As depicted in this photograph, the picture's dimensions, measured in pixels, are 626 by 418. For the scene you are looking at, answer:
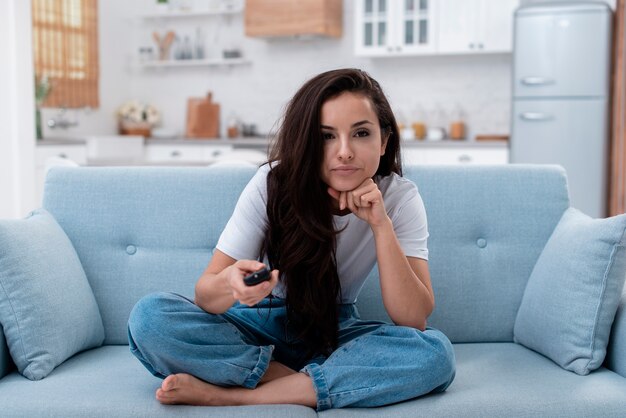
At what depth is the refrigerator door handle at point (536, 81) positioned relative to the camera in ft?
17.9

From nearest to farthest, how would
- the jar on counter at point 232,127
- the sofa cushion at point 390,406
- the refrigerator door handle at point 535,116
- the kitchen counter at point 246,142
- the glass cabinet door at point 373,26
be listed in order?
the sofa cushion at point 390,406
the refrigerator door handle at point 535,116
the kitchen counter at point 246,142
the glass cabinet door at point 373,26
the jar on counter at point 232,127

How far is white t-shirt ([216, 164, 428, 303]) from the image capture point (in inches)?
74.0

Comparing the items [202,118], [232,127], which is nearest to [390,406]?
[232,127]

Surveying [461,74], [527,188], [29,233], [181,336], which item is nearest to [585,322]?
[527,188]

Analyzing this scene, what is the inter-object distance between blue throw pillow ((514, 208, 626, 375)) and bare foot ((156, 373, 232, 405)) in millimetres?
837

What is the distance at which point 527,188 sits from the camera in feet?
7.59

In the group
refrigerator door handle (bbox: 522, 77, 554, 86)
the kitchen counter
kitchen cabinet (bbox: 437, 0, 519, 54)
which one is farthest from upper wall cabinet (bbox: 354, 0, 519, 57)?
the kitchen counter

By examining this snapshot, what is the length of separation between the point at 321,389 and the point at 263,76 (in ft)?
17.2

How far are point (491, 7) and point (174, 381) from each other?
185 inches

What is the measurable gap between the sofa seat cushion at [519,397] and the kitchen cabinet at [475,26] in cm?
421

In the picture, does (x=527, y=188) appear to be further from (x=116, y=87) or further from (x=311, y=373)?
(x=116, y=87)

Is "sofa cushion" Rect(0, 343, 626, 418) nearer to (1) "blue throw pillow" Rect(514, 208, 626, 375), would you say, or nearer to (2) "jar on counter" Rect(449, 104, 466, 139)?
(1) "blue throw pillow" Rect(514, 208, 626, 375)

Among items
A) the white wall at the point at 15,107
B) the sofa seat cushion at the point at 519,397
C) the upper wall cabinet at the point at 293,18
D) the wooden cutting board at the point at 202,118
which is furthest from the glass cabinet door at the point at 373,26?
the sofa seat cushion at the point at 519,397

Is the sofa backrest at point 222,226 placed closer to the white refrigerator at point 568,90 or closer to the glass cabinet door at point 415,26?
the white refrigerator at point 568,90
